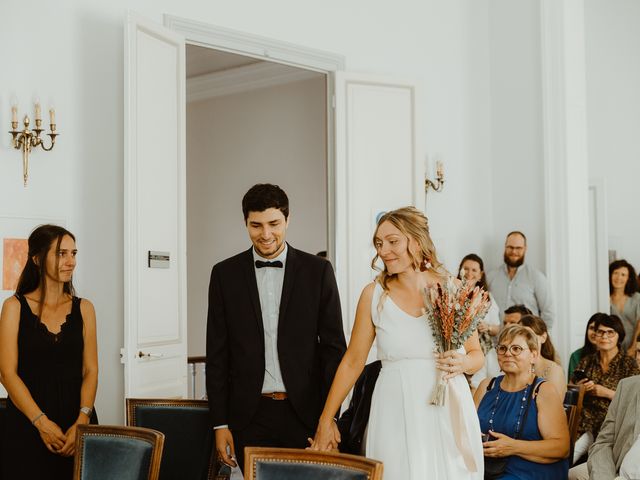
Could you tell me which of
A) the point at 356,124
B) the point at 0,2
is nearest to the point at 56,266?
the point at 0,2

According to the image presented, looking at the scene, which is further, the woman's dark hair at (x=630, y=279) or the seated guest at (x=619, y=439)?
the woman's dark hair at (x=630, y=279)

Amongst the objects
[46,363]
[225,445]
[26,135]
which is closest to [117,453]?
[225,445]

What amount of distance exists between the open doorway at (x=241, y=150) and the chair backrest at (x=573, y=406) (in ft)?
16.2

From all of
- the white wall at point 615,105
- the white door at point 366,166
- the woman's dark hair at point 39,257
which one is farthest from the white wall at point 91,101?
the white wall at point 615,105

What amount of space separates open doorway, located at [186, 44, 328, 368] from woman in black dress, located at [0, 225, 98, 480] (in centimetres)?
556

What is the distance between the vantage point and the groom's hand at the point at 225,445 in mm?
3385

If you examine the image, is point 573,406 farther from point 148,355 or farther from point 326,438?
point 148,355

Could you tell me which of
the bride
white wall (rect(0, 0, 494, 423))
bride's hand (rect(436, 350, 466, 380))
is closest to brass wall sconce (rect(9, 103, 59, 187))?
white wall (rect(0, 0, 494, 423))

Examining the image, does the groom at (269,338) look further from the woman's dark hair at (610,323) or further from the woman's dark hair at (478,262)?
the woman's dark hair at (478,262)

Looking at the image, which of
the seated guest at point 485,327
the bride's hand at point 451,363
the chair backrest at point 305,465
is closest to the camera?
the chair backrest at point 305,465

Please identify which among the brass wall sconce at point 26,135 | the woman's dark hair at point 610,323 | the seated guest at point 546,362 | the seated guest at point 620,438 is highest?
the brass wall sconce at point 26,135

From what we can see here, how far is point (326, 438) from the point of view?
3164mm

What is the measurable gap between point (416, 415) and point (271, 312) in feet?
2.33

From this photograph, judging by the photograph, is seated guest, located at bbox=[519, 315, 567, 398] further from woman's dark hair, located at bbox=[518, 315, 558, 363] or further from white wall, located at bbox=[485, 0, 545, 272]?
white wall, located at bbox=[485, 0, 545, 272]
